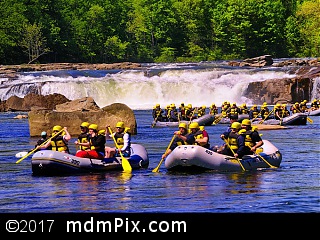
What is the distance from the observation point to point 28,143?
106 ft

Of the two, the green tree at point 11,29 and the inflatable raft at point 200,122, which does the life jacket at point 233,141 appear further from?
the green tree at point 11,29

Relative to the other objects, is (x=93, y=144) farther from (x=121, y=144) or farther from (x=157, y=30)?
(x=157, y=30)

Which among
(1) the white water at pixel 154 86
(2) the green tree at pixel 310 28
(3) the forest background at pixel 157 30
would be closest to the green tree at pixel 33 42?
(3) the forest background at pixel 157 30

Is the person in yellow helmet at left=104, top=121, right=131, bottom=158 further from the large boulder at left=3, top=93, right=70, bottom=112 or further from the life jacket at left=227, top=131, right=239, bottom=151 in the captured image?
the large boulder at left=3, top=93, right=70, bottom=112

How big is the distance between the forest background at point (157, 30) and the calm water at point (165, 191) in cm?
7554

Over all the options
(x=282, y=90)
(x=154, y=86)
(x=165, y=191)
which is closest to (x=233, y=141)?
(x=165, y=191)

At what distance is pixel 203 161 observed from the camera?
21.9 m

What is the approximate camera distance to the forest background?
101438 mm

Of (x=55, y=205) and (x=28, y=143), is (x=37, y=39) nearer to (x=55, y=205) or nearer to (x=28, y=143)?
(x=28, y=143)

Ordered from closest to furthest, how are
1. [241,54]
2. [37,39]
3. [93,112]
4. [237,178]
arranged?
[237,178] → [93,112] → [37,39] → [241,54]

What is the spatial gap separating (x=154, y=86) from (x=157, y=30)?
49492mm
